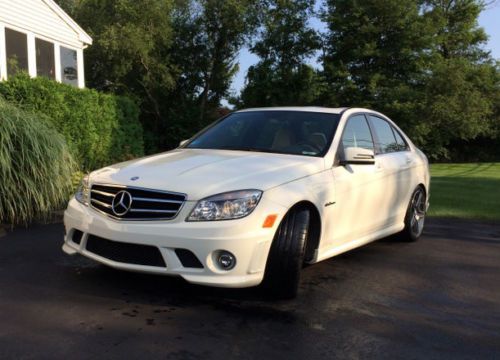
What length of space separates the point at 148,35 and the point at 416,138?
1453 centimetres

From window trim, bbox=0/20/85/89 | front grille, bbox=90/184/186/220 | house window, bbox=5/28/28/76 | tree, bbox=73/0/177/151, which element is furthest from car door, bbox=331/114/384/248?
tree, bbox=73/0/177/151

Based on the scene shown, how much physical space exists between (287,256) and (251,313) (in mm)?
483

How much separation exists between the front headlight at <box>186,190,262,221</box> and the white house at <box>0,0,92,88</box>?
11.8 meters

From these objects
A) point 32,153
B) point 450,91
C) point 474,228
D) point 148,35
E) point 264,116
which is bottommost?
point 474,228

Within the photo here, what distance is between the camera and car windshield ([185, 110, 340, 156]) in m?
4.82

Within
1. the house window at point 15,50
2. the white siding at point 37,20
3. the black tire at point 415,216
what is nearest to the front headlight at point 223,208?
the black tire at point 415,216

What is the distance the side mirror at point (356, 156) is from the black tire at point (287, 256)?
91 centimetres

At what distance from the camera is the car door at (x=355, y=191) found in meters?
4.53

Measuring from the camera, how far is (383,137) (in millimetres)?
5773

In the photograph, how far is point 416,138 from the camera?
27.3 metres

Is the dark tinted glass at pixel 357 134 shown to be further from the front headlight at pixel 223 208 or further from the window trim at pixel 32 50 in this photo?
the window trim at pixel 32 50

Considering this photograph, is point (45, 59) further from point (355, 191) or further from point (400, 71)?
point (400, 71)

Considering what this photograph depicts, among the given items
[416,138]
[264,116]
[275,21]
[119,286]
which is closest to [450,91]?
[416,138]

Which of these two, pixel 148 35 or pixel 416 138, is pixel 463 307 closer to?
pixel 148 35
